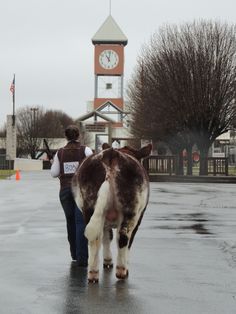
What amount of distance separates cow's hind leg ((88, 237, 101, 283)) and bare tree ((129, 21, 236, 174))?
38.2m

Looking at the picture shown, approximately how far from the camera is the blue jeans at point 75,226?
317 inches

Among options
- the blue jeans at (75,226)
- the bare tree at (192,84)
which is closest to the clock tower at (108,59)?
the bare tree at (192,84)

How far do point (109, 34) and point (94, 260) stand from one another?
92.8 metres

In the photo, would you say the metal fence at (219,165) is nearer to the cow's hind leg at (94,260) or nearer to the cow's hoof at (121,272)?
the cow's hoof at (121,272)

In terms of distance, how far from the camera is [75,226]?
854cm

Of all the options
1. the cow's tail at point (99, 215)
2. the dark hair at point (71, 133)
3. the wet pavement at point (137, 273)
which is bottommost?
the wet pavement at point (137, 273)

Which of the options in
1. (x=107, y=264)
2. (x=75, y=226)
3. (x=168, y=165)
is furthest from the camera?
(x=168, y=165)

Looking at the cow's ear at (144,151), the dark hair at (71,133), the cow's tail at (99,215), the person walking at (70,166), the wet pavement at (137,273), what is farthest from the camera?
the dark hair at (71,133)

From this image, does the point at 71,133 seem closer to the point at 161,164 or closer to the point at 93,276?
the point at 93,276

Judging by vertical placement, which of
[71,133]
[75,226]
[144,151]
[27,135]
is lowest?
[75,226]

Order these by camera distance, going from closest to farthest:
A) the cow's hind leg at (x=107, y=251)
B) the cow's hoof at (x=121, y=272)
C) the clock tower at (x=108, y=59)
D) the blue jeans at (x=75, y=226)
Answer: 1. the cow's hoof at (x=121, y=272)
2. the cow's hind leg at (x=107, y=251)
3. the blue jeans at (x=75, y=226)
4. the clock tower at (x=108, y=59)

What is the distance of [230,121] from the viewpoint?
4619 centimetres

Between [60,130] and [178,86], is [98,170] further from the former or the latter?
[60,130]

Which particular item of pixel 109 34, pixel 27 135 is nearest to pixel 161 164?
pixel 109 34
